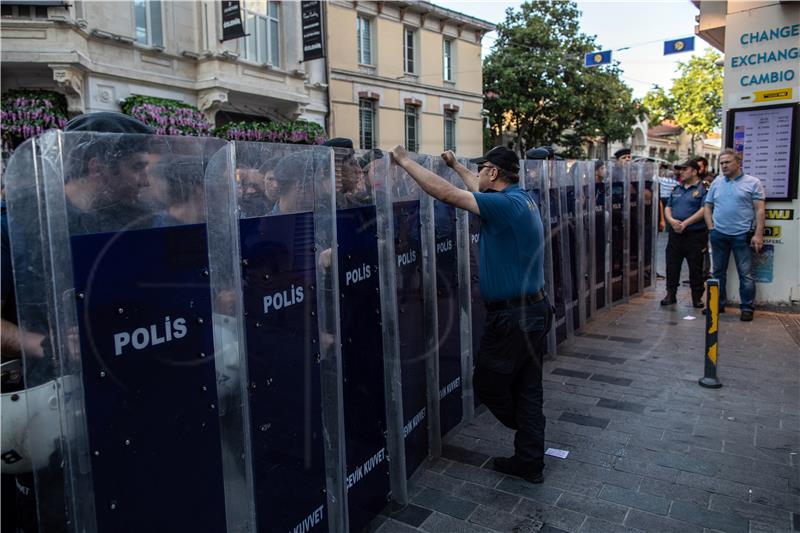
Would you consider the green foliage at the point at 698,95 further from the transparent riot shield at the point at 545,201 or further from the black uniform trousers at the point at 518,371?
the black uniform trousers at the point at 518,371

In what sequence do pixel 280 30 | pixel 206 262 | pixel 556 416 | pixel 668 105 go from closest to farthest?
pixel 206 262 → pixel 556 416 → pixel 280 30 → pixel 668 105

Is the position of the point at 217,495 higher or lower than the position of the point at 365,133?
lower

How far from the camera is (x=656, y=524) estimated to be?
10.5 ft

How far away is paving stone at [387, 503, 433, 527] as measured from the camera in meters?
3.30

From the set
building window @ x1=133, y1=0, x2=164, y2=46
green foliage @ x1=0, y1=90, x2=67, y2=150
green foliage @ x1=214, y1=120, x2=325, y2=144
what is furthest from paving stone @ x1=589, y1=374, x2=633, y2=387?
building window @ x1=133, y1=0, x2=164, y2=46

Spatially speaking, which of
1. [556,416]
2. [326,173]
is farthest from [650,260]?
[326,173]

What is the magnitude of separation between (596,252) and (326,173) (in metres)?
5.67

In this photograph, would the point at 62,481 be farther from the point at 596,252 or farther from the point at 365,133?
the point at 365,133

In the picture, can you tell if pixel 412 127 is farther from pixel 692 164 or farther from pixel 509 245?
pixel 509 245

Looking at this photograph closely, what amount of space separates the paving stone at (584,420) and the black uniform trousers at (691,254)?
4473mm

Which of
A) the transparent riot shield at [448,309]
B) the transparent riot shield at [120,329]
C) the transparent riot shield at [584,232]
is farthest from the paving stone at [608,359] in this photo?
the transparent riot shield at [120,329]

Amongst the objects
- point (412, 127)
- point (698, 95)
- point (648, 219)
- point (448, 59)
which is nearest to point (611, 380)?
point (648, 219)

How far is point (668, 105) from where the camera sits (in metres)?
35.2

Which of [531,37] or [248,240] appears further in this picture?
[531,37]
